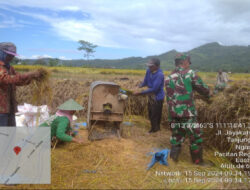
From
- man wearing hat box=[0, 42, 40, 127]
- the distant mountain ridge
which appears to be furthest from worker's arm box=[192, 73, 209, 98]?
the distant mountain ridge

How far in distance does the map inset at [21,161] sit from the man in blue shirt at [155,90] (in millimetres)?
2459

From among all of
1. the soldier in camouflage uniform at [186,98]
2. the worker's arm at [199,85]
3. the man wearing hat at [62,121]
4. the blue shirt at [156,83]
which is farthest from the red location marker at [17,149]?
the worker's arm at [199,85]

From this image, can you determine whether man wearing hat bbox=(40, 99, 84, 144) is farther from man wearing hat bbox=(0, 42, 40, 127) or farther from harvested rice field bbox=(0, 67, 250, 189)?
man wearing hat bbox=(0, 42, 40, 127)

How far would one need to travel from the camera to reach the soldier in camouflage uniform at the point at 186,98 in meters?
3.72

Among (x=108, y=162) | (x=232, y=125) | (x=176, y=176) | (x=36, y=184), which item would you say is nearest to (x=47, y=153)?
(x=36, y=184)

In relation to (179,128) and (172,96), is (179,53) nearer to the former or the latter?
(172,96)

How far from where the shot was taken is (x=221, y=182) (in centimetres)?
316

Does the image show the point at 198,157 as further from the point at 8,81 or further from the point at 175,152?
the point at 8,81

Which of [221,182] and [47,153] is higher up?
[47,153]

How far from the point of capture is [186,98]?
12.2 feet

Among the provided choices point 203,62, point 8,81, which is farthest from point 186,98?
point 203,62

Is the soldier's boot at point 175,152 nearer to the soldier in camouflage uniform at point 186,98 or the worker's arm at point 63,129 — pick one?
the soldier in camouflage uniform at point 186,98

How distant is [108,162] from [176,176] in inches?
47.0

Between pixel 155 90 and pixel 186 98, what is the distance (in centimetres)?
161
